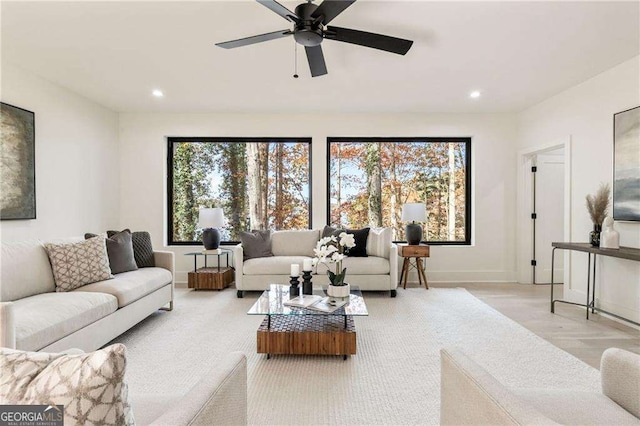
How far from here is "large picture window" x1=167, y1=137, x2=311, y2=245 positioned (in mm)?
5645

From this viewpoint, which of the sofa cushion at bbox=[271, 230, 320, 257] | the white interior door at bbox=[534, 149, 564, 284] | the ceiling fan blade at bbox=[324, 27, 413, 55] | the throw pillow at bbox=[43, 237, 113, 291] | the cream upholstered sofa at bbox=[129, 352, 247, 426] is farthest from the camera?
the white interior door at bbox=[534, 149, 564, 284]

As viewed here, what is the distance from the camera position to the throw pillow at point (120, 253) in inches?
136

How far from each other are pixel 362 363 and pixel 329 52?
2.73 m

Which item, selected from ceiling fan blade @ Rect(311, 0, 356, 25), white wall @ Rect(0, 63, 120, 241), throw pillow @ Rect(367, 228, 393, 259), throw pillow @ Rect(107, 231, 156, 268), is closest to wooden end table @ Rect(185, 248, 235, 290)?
throw pillow @ Rect(107, 231, 156, 268)

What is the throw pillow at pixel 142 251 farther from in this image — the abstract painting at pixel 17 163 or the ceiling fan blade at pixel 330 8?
the ceiling fan blade at pixel 330 8

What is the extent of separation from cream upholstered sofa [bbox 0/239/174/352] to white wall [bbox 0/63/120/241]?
1.12 meters

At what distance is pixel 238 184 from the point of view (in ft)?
18.6

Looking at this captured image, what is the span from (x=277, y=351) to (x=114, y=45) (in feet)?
9.98

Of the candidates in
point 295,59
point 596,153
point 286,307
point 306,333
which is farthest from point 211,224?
point 596,153

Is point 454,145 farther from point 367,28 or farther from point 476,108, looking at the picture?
point 367,28

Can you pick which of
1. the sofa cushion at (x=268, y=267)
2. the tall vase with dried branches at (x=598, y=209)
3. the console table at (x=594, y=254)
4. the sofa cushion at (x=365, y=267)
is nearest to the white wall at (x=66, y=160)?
the sofa cushion at (x=268, y=267)

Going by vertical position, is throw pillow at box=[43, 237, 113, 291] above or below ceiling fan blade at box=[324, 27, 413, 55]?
below

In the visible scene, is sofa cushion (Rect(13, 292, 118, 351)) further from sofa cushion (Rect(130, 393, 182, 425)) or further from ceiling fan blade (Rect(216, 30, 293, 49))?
ceiling fan blade (Rect(216, 30, 293, 49))

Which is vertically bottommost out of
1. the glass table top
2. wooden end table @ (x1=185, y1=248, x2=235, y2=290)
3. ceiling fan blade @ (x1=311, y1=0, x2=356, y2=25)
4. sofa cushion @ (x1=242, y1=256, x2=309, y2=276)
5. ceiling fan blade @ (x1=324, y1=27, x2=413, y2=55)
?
wooden end table @ (x1=185, y1=248, x2=235, y2=290)
